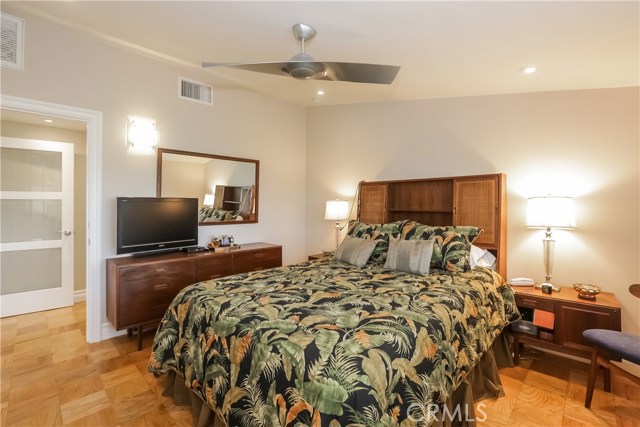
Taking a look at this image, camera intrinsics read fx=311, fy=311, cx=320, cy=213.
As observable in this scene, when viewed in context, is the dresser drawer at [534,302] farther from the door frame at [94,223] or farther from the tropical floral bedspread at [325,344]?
the door frame at [94,223]

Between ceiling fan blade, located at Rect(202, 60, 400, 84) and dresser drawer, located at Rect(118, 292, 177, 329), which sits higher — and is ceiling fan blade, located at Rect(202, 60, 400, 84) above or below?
above

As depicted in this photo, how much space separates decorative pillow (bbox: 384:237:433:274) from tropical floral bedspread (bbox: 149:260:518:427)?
0.20 metres

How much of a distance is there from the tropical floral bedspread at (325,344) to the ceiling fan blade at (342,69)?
1.53 m

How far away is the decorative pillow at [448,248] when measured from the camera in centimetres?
276

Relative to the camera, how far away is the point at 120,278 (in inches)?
111

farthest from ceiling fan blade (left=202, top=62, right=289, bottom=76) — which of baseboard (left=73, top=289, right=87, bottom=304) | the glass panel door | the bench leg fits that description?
baseboard (left=73, top=289, right=87, bottom=304)

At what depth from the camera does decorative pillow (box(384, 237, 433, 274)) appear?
8.91ft

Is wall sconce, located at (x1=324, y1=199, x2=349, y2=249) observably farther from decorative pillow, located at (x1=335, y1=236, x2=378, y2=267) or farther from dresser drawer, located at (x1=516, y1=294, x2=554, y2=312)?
dresser drawer, located at (x1=516, y1=294, x2=554, y2=312)

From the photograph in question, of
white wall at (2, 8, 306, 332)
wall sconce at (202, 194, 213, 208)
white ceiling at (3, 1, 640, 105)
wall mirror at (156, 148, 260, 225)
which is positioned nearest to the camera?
white ceiling at (3, 1, 640, 105)

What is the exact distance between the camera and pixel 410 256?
2779 millimetres

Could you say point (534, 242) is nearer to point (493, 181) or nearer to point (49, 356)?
point (493, 181)

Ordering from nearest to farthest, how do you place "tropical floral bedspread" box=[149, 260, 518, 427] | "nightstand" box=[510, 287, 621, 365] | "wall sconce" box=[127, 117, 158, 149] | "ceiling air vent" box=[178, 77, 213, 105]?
"tropical floral bedspread" box=[149, 260, 518, 427], "nightstand" box=[510, 287, 621, 365], "wall sconce" box=[127, 117, 158, 149], "ceiling air vent" box=[178, 77, 213, 105]

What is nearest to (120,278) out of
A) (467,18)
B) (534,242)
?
(467,18)

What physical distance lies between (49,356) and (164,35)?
10.0ft
